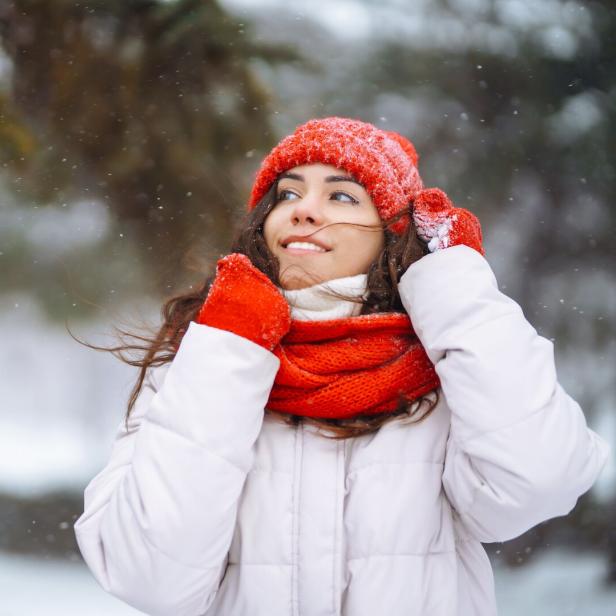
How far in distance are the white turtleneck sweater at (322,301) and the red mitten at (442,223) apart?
5.3 inches

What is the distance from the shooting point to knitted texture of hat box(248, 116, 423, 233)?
1041mm

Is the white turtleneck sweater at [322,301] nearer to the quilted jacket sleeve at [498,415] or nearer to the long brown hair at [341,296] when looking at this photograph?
the long brown hair at [341,296]

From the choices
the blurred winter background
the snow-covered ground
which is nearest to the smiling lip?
the blurred winter background

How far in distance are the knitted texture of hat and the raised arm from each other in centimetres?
32

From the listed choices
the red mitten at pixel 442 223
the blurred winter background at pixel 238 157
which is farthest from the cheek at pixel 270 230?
the blurred winter background at pixel 238 157

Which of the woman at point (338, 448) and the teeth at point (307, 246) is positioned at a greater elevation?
the teeth at point (307, 246)

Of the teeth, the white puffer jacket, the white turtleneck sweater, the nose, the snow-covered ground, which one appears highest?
the nose

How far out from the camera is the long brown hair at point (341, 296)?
0.88 metres

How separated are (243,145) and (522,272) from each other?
1.07 metres

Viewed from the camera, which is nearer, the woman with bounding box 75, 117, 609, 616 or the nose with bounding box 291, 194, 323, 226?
the woman with bounding box 75, 117, 609, 616

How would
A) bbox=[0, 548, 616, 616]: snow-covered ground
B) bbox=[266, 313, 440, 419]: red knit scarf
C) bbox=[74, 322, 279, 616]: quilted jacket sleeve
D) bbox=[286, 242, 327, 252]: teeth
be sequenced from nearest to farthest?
1. bbox=[74, 322, 279, 616]: quilted jacket sleeve
2. bbox=[266, 313, 440, 419]: red knit scarf
3. bbox=[286, 242, 327, 252]: teeth
4. bbox=[0, 548, 616, 616]: snow-covered ground

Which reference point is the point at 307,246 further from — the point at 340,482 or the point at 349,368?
the point at 340,482

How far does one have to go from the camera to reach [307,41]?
Result: 7.48 ft

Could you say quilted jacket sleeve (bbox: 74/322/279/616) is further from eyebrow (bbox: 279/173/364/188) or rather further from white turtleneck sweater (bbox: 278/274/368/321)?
eyebrow (bbox: 279/173/364/188)
